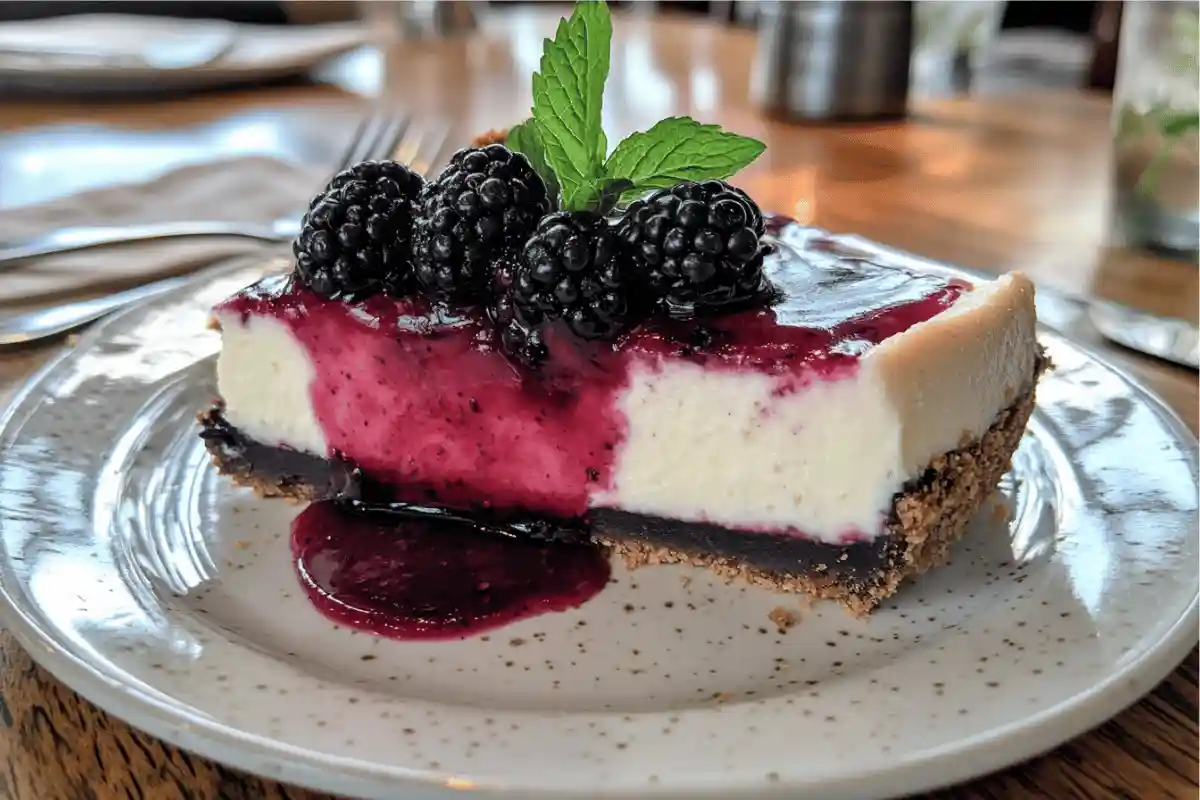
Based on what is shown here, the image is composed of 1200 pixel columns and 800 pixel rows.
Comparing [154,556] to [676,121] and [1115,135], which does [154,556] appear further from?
[1115,135]

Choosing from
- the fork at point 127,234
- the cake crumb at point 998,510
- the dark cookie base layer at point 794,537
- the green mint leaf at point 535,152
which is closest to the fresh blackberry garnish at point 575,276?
the green mint leaf at point 535,152

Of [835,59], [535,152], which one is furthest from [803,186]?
[535,152]

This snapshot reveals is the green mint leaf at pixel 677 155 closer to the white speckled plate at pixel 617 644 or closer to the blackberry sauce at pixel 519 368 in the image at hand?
the blackberry sauce at pixel 519 368

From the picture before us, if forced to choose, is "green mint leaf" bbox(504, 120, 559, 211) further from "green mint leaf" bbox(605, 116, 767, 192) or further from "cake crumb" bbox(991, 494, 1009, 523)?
"cake crumb" bbox(991, 494, 1009, 523)

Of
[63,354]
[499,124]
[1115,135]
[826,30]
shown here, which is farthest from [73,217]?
[1115,135]

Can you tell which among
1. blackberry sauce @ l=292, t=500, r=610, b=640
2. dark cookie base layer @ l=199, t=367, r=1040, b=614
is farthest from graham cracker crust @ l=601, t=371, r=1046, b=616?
blackberry sauce @ l=292, t=500, r=610, b=640

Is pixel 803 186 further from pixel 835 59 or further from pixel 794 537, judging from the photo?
pixel 794 537
